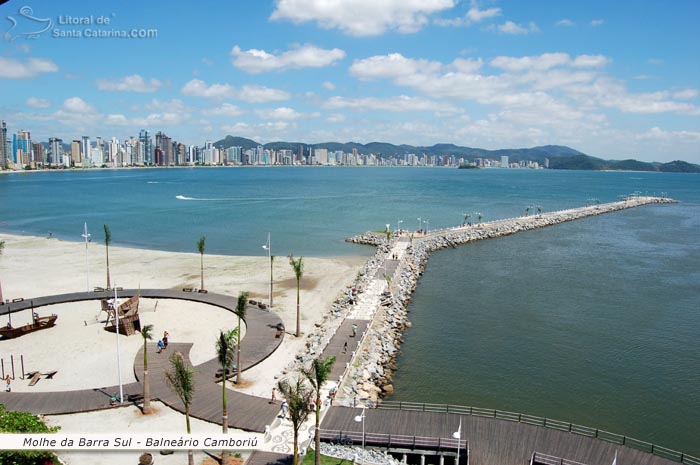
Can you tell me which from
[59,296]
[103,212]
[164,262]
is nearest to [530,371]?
[59,296]

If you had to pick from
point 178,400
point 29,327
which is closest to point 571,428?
point 178,400

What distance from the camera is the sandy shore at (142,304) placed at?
29.0 meters

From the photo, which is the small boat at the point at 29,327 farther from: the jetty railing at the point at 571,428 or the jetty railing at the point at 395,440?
the jetty railing at the point at 571,428

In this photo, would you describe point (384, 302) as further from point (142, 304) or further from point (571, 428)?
point (142, 304)

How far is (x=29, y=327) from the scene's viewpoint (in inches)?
1384

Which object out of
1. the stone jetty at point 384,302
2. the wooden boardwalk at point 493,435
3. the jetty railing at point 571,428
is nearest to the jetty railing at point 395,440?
the wooden boardwalk at point 493,435

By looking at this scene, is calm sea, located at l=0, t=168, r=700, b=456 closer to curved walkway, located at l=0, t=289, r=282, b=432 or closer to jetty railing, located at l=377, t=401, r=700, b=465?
jetty railing, located at l=377, t=401, r=700, b=465

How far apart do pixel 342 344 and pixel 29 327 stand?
72.4 ft

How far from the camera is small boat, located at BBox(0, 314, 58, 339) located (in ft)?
113

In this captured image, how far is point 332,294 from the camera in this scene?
4881 cm

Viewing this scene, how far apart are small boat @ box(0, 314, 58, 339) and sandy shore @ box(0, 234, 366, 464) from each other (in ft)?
1.53

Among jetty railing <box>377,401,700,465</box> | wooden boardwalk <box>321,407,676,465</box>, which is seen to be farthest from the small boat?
jetty railing <box>377,401,700,465</box>

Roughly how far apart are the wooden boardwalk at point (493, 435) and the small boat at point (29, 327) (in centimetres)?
2402

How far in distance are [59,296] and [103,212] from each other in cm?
8020
